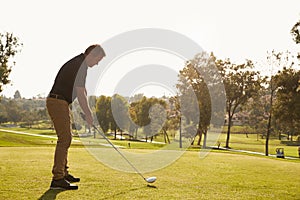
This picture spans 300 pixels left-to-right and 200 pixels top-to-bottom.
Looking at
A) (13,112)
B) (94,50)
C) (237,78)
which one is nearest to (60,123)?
(94,50)

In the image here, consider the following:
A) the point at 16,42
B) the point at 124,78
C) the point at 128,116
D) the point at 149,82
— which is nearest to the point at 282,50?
the point at 128,116

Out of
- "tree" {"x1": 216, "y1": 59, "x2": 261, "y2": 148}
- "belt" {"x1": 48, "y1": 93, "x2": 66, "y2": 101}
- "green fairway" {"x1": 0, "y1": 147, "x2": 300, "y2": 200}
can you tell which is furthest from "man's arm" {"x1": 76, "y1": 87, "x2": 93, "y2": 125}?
"tree" {"x1": 216, "y1": 59, "x2": 261, "y2": 148}

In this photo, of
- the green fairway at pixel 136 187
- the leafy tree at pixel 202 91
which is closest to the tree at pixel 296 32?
the leafy tree at pixel 202 91

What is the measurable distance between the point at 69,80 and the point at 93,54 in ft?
2.09

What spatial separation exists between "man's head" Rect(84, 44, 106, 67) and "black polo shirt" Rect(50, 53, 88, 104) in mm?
172

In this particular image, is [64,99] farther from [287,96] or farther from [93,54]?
[287,96]

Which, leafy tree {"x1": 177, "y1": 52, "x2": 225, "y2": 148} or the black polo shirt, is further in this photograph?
leafy tree {"x1": 177, "y1": 52, "x2": 225, "y2": 148}

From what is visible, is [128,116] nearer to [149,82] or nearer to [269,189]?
[149,82]

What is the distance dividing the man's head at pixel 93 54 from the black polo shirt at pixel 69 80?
172 millimetres

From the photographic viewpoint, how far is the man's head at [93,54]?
19.7ft

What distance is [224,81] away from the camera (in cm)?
4903

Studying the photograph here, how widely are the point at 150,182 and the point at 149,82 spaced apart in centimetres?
1316

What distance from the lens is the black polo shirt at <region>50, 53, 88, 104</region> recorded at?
5.77m

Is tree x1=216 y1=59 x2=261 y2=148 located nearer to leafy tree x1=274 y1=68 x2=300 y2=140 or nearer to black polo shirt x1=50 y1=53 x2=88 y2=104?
leafy tree x1=274 y1=68 x2=300 y2=140
